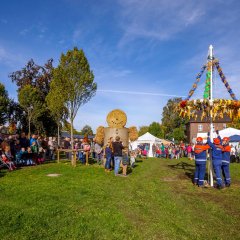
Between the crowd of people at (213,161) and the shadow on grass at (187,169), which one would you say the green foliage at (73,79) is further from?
the crowd of people at (213,161)

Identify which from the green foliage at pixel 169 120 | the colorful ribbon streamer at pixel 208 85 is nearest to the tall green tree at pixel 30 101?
the colorful ribbon streamer at pixel 208 85

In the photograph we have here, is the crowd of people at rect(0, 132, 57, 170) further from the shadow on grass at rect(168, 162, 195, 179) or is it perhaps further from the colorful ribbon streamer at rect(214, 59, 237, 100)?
the colorful ribbon streamer at rect(214, 59, 237, 100)

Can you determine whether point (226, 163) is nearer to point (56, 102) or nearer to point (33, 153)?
point (33, 153)

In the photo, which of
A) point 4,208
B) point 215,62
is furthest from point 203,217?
point 215,62

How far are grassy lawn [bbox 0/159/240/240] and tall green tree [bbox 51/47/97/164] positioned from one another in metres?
20.1

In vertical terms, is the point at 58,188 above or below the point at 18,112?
below

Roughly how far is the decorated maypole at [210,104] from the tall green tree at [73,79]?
677 inches

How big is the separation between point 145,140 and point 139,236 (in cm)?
3300

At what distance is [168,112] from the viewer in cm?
9038

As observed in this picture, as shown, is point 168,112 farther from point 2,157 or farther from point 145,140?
point 2,157

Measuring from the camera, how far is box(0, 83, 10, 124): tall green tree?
43759 mm

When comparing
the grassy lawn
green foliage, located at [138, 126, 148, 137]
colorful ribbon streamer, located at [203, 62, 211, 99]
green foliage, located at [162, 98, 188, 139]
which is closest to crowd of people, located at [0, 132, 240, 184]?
the grassy lawn

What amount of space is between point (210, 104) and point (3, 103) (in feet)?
125

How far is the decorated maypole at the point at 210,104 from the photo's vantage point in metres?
13.0
